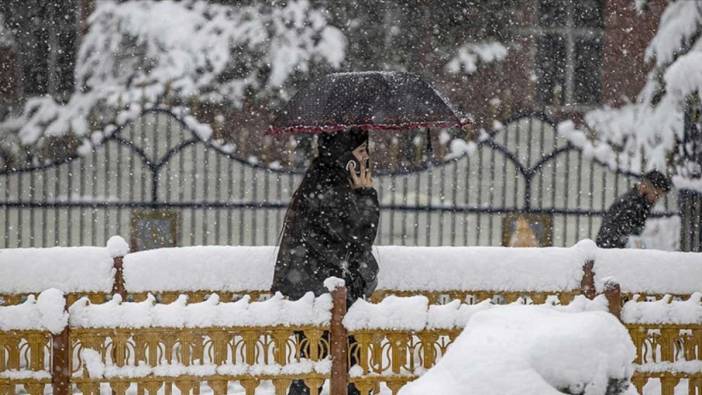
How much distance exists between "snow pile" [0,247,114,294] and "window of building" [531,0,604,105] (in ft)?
36.4

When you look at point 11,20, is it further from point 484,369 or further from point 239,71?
point 484,369

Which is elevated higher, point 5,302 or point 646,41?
point 646,41

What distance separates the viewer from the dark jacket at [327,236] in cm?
661

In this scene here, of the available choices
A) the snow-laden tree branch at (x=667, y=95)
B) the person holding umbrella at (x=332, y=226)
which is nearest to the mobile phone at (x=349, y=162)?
the person holding umbrella at (x=332, y=226)

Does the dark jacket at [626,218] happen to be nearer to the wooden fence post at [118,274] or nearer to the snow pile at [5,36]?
the wooden fence post at [118,274]

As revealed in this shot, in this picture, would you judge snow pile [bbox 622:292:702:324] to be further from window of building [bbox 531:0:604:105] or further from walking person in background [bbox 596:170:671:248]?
window of building [bbox 531:0:604:105]

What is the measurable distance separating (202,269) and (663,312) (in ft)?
10.6

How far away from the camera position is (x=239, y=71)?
16.5 m

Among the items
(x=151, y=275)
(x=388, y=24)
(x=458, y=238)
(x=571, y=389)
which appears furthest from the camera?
(x=388, y=24)

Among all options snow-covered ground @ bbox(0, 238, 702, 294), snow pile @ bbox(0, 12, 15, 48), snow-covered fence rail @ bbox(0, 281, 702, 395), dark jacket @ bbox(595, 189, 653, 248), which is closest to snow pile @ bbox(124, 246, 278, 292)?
snow-covered ground @ bbox(0, 238, 702, 294)

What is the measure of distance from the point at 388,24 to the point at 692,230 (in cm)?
705

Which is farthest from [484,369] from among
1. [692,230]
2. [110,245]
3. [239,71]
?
[239,71]

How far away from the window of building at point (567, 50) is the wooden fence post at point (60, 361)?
41.6ft

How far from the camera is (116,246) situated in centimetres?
701
